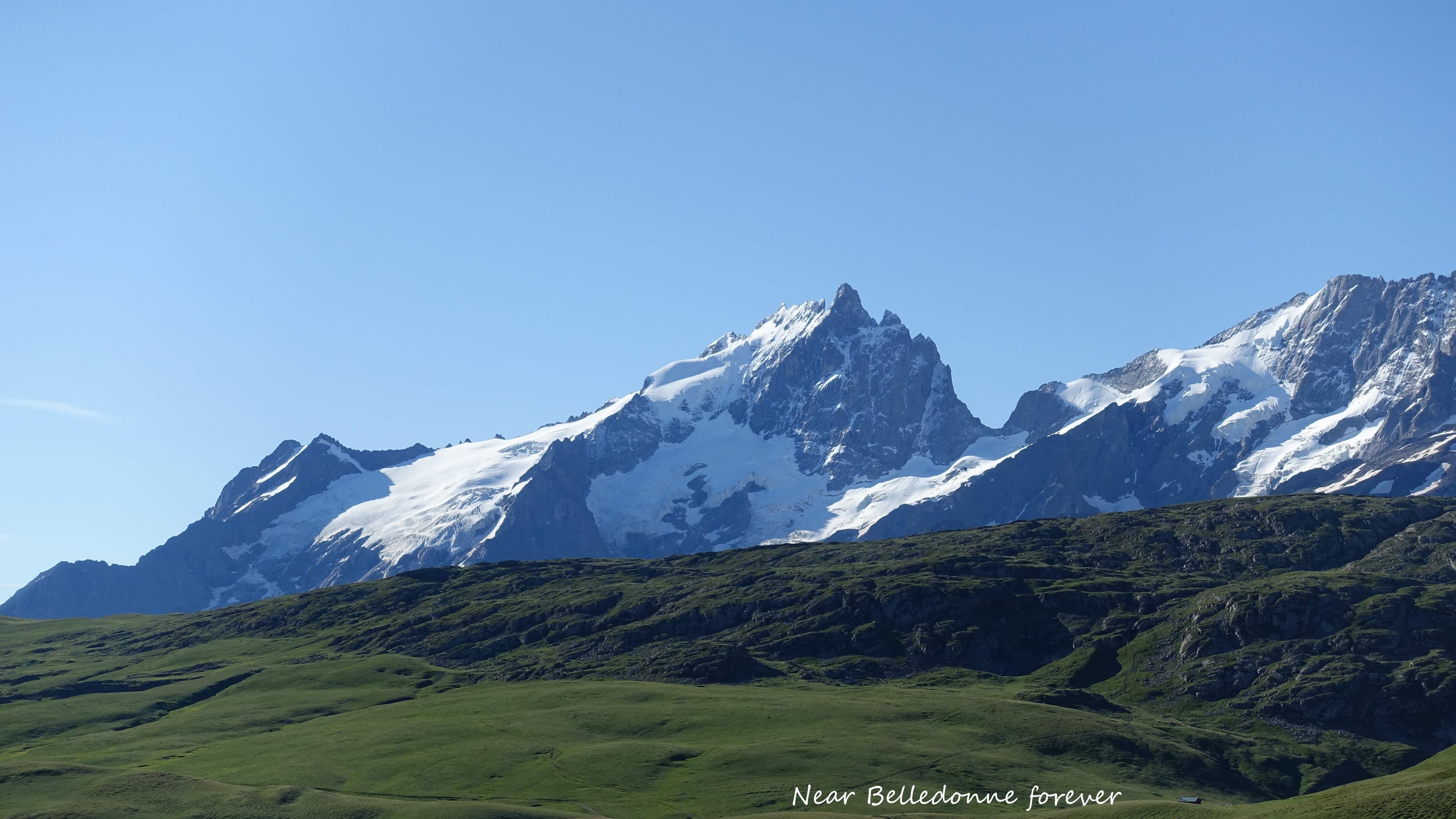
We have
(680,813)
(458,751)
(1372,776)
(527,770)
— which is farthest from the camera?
(1372,776)

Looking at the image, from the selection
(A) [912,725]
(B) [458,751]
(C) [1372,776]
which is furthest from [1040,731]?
(B) [458,751]

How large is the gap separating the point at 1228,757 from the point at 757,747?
6863 centimetres

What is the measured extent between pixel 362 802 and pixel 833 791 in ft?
177

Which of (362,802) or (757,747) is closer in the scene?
(362,802)

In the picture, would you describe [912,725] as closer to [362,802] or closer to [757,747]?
[757,747]

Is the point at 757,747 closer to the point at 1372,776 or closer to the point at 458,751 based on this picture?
the point at 458,751

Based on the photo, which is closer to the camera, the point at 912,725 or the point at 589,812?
the point at 589,812

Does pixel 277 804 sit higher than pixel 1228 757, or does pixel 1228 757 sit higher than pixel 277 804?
pixel 277 804

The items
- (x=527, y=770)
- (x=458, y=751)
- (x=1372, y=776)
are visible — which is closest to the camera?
(x=527, y=770)

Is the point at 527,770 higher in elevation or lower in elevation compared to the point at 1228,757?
higher

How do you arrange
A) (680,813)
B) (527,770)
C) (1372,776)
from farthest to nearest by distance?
(1372,776) < (527,770) < (680,813)

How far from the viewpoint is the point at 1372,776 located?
199 metres

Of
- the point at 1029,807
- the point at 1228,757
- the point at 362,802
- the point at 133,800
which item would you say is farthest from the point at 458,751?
the point at 1228,757

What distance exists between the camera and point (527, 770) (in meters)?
175
